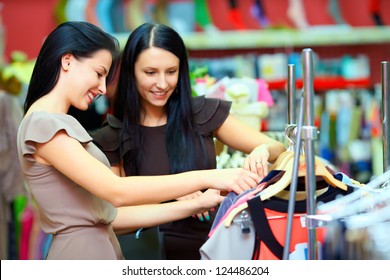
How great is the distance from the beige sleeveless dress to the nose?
476 millimetres

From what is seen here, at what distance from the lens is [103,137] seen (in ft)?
7.40

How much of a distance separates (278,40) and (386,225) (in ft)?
12.7

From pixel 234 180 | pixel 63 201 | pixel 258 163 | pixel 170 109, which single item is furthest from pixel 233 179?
pixel 170 109

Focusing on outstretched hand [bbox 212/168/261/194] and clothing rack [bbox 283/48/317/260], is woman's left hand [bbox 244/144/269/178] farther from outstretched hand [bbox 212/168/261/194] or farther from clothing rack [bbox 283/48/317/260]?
clothing rack [bbox 283/48/317/260]

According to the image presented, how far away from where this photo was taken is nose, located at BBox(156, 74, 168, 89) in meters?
2.18

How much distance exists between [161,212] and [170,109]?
18.7 inches

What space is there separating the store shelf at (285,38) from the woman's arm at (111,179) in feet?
12.2

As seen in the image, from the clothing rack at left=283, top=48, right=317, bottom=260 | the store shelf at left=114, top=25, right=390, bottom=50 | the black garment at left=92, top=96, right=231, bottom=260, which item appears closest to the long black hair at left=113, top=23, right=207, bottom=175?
the black garment at left=92, top=96, right=231, bottom=260

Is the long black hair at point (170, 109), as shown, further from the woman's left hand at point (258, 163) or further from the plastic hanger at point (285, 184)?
the plastic hanger at point (285, 184)

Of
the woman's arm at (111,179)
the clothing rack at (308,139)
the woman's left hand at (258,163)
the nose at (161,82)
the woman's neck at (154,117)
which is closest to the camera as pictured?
the clothing rack at (308,139)

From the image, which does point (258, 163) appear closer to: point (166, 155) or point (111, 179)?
point (111, 179)

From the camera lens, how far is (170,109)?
7.58 feet

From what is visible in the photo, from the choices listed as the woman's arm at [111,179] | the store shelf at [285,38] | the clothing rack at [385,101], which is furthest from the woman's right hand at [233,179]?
the store shelf at [285,38]

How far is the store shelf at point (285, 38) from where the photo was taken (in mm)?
5277
